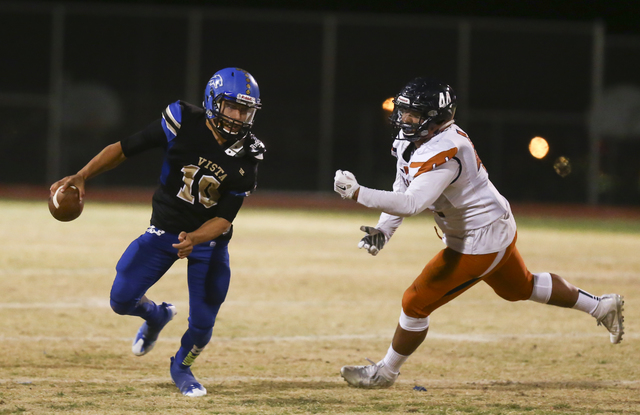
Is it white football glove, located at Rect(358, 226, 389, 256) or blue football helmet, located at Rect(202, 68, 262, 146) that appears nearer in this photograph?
blue football helmet, located at Rect(202, 68, 262, 146)

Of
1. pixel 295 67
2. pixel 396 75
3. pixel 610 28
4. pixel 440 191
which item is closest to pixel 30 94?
pixel 295 67

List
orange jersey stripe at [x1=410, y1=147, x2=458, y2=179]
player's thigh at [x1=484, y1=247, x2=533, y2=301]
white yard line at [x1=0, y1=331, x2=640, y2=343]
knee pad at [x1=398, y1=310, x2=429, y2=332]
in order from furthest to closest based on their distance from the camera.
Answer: white yard line at [x1=0, y1=331, x2=640, y2=343] < player's thigh at [x1=484, y1=247, x2=533, y2=301] < knee pad at [x1=398, y1=310, x2=429, y2=332] < orange jersey stripe at [x1=410, y1=147, x2=458, y2=179]

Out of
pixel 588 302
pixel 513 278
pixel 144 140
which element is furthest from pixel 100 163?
pixel 588 302

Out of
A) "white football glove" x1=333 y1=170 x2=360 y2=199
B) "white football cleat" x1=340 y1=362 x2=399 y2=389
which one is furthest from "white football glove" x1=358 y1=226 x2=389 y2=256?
"white football cleat" x1=340 y1=362 x2=399 y2=389

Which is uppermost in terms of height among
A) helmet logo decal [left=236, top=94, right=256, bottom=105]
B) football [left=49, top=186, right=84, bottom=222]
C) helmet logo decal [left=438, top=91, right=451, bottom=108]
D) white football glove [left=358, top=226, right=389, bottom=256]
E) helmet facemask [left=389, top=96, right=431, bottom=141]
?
helmet logo decal [left=438, top=91, right=451, bottom=108]

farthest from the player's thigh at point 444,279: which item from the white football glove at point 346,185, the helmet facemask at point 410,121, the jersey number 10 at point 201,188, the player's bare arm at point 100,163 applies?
the player's bare arm at point 100,163

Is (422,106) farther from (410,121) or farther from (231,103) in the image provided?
(231,103)

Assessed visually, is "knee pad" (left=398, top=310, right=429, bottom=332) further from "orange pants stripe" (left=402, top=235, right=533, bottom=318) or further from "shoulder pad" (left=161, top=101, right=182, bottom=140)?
"shoulder pad" (left=161, top=101, right=182, bottom=140)

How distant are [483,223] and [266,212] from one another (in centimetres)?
1315

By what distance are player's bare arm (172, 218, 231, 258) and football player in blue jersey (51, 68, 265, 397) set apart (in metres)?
0.01

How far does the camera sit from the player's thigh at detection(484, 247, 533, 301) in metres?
5.27

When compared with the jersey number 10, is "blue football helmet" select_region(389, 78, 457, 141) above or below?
above

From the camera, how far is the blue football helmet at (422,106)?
4.89 metres

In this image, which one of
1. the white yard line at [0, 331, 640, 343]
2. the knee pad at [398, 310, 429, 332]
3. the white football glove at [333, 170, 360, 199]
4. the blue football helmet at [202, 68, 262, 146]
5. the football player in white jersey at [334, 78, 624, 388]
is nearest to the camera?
the white football glove at [333, 170, 360, 199]
